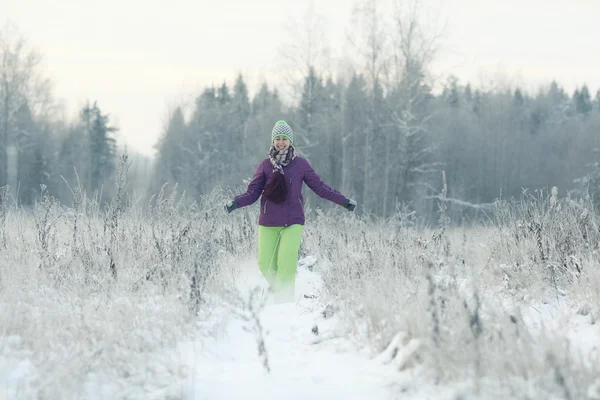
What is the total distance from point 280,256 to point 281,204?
0.51 m

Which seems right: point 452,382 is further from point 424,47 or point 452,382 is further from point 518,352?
point 424,47

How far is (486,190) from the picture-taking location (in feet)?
132

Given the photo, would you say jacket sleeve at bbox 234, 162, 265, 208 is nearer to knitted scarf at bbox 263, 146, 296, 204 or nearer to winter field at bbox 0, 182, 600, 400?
knitted scarf at bbox 263, 146, 296, 204

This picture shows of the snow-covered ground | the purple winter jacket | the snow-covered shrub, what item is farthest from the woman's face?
the snow-covered ground

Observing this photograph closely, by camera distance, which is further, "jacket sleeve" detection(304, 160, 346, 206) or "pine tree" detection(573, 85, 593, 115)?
"pine tree" detection(573, 85, 593, 115)

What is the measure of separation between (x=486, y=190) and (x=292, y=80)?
20.9 m

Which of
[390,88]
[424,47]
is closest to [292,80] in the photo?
[390,88]

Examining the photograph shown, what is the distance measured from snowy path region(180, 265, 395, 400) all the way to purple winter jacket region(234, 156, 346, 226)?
4.19 ft

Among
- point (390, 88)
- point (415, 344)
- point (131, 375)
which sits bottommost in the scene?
point (131, 375)

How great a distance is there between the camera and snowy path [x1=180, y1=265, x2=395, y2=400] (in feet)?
8.97

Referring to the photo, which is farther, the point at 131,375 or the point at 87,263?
the point at 87,263

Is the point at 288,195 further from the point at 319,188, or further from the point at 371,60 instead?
the point at 371,60

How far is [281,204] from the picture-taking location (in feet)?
16.9

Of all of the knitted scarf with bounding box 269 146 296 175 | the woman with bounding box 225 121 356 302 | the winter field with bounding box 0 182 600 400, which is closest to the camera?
the winter field with bounding box 0 182 600 400
